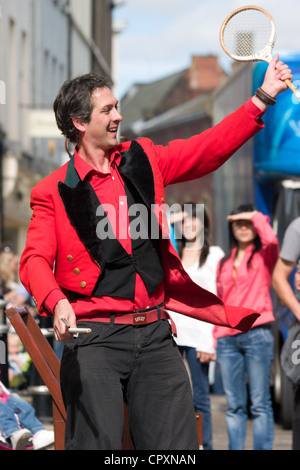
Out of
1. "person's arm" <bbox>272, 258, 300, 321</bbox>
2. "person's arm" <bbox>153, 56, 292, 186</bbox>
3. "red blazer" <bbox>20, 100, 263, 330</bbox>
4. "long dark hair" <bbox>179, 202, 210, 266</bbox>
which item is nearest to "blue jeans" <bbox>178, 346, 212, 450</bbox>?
"long dark hair" <bbox>179, 202, 210, 266</bbox>

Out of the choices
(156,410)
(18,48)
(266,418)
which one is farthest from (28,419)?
(18,48)

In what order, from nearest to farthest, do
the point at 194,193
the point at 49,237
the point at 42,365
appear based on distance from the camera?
the point at 49,237, the point at 42,365, the point at 194,193

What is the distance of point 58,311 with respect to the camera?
427cm

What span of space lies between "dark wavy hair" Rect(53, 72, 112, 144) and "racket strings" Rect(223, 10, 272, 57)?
0.67m

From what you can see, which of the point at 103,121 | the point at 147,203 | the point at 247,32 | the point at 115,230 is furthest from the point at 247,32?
the point at 115,230

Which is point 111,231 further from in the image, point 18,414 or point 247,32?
point 18,414

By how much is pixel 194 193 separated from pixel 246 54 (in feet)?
187

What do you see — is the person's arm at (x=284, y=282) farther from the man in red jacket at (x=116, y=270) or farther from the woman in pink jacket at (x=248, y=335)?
the man in red jacket at (x=116, y=270)

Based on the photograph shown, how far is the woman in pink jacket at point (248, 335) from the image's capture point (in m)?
8.34

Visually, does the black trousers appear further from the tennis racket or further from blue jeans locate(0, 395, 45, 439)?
blue jeans locate(0, 395, 45, 439)

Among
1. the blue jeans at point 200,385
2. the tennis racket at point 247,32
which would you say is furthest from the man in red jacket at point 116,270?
the blue jeans at point 200,385

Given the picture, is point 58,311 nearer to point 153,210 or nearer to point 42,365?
point 153,210

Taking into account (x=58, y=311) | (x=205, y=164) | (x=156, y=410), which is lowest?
(x=156, y=410)

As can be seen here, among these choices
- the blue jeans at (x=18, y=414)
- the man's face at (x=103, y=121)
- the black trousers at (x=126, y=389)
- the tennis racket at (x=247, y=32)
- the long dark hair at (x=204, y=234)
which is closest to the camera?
the black trousers at (x=126, y=389)
